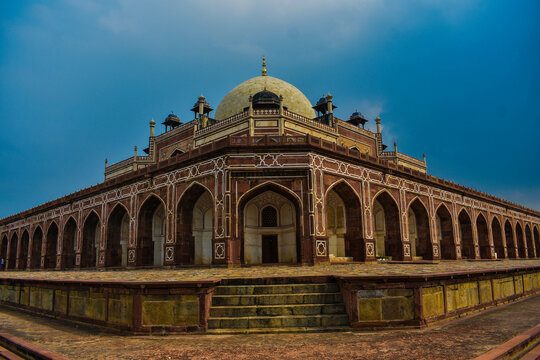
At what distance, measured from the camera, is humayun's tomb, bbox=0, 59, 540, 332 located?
709cm

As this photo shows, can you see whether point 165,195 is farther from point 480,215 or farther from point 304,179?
point 480,215

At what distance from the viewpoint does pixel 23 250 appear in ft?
122

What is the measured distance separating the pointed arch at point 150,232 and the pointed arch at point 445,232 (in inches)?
693

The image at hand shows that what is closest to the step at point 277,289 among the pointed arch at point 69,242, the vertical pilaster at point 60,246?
the pointed arch at point 69,242

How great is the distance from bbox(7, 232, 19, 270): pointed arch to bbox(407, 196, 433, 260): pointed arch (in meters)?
34.1

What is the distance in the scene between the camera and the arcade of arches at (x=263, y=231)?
1964 centimetres

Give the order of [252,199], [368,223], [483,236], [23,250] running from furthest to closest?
[23,250] → [483,236] → [368,223] → [252,199]

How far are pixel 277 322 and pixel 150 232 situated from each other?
1762 centimetres

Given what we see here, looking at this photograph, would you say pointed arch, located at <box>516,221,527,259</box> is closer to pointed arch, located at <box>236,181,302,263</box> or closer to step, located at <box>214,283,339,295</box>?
pointed arch, located at <box>236,181,302,263</box>

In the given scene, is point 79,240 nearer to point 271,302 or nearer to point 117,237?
point 117,237

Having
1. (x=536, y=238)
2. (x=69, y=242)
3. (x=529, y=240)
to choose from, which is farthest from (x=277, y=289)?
(x=536, y=238)

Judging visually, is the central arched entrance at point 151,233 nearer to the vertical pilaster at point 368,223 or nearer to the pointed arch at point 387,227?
the vertical pilaster at point 368,223

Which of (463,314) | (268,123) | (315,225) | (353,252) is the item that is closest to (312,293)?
(463,314)

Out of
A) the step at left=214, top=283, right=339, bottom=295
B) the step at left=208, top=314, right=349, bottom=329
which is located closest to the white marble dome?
the step at left=214, top=283, right=339, bottom=295
